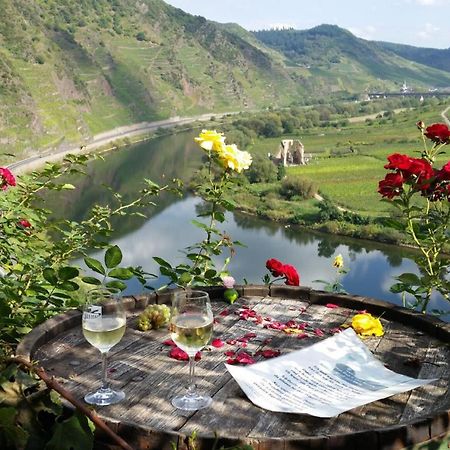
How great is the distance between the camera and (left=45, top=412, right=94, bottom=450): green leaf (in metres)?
1.11

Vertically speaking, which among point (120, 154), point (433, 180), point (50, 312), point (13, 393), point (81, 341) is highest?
point (433, 180)

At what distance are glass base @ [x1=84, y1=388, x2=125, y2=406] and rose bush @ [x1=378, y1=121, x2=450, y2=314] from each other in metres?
1.47

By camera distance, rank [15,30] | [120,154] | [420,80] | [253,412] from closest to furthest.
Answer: [253,412]
[120,154]
[15,30]
[420,80]

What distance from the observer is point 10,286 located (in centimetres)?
237

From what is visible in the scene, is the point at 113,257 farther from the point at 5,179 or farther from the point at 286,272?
the point at 5,179

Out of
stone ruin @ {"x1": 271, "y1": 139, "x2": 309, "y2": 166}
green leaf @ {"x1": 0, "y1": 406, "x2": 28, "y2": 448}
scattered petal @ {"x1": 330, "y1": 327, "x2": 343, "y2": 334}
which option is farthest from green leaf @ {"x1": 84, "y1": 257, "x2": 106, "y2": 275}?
stone ruin @ {"x1": 271, "y1": 139, "x2": 309, "y2": 166}

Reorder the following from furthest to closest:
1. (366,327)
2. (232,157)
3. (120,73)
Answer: (120,73)
(232,157)
(366,327)

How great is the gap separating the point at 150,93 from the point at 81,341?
92.1m

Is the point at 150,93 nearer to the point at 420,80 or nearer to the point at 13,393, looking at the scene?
the point at 13,393

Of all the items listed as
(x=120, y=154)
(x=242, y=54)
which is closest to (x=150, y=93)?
(x=120, y=154)

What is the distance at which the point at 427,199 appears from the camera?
8.72 feet

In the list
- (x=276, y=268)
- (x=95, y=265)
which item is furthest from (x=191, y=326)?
(x=276, y=268)

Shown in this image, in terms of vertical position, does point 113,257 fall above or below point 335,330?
above

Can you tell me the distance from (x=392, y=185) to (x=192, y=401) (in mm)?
1417
